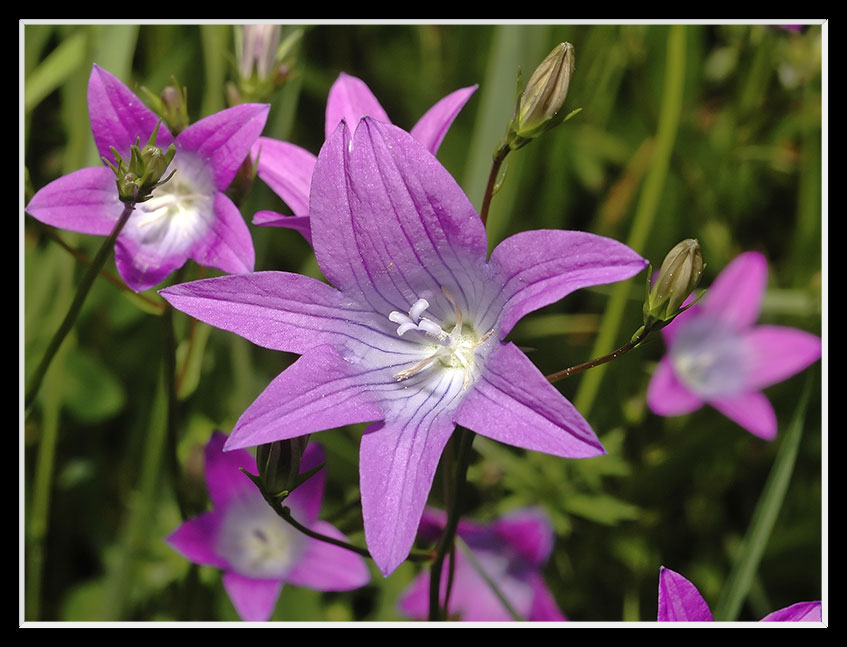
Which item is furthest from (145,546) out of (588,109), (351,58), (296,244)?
(588,109)

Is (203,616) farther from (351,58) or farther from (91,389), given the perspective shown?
(351,58)

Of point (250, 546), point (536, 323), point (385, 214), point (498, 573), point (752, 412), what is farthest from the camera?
point (536, 323)

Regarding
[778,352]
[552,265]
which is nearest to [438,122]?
[552,265]

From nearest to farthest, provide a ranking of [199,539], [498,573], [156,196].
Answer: [156,196]
[199,539]
[498,573]

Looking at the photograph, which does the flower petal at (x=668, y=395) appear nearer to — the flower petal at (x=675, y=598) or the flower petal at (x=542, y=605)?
the flower petal at (x=542, y=605)

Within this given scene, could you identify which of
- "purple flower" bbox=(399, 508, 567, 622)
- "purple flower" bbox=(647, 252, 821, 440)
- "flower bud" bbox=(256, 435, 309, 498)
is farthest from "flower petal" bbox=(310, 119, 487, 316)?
"purple flower" bbox=(647, 252, 821, 440)

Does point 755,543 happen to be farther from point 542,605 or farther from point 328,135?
point 328,135
